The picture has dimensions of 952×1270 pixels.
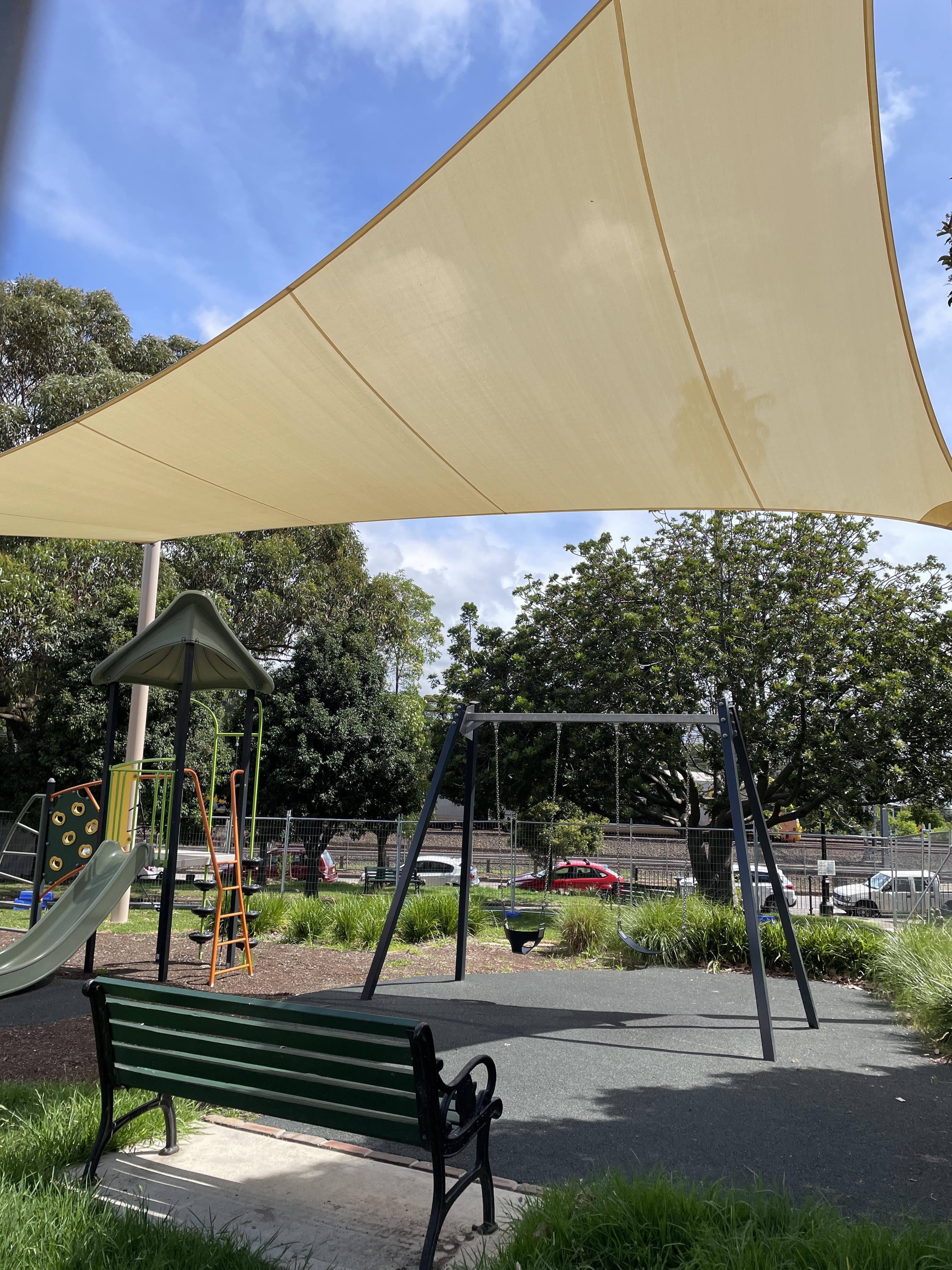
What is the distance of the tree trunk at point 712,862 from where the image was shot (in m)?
12.3

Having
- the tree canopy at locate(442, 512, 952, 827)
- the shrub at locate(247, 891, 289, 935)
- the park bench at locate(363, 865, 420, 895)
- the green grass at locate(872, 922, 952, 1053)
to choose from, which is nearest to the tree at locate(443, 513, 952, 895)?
the tree canopy at locate(442, 512, 952, 827)

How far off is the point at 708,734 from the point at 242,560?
12604 mm

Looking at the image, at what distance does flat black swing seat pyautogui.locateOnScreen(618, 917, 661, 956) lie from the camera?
7.77 meters

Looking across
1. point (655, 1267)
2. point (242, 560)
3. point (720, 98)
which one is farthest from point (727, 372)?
point (242, 560)

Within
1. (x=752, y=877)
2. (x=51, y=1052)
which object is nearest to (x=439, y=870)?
(x=752, y=877)

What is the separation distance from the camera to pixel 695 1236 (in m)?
2.53

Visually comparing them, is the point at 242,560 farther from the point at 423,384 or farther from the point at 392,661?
the point at 423,384

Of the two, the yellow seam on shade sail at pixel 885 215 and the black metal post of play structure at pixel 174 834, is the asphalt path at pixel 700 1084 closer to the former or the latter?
the black metal post of play structure at pixel 174 834

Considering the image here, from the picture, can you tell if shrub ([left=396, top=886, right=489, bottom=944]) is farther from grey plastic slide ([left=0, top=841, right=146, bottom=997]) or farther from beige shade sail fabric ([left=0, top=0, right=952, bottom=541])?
beige shade sail fabric ([left=0, top=0, right=952, bottom=541])

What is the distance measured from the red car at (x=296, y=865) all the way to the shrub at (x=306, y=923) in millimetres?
5410

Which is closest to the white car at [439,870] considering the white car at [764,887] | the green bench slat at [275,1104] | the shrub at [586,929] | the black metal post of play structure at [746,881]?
the white car at [764,887]

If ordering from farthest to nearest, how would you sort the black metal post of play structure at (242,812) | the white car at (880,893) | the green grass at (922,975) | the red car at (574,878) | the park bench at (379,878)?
the red car at (574,878), the park bench at (379,878), the white car at (880,893), the black metal post of play structure at (242,812), the green grass at (922,975)

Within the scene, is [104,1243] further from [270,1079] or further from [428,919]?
[428,919]

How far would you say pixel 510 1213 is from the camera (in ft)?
9.84
